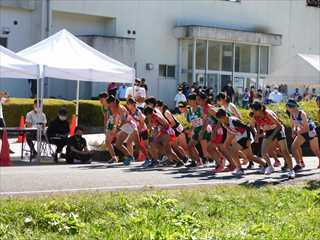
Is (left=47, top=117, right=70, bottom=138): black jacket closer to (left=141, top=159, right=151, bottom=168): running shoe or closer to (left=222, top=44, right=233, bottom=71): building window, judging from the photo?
(left=141, top=159, right=151, bottom=168): running shoe

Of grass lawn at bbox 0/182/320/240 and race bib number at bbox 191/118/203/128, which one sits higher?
race bib number at bbox 191/118/203/128

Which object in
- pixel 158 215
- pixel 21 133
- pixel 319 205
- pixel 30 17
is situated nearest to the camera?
pixel 158 215

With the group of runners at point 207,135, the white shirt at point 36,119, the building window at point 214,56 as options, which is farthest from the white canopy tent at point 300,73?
the white shirt at point 36,119

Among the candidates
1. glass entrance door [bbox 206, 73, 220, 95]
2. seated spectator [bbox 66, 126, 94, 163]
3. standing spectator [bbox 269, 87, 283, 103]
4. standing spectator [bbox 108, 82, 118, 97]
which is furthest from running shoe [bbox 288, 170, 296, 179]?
glass entrance door [bbox 206, 73, 220, 95]

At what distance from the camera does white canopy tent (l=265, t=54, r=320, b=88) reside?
29.9 metres

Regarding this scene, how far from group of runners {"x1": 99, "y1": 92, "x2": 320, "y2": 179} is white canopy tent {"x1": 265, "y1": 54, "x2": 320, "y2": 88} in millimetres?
12828

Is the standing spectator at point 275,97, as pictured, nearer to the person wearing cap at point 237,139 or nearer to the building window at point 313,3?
the building window at point 313,3

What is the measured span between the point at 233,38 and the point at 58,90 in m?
11.2

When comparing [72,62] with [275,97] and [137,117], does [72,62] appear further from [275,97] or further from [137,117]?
[275,97]

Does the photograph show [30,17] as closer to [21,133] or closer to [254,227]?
[21,133]

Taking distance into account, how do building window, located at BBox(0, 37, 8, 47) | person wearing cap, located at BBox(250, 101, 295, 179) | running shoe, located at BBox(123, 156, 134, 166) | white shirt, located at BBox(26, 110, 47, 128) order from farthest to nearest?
1. building window, located at BBox(0, 37, 8, 47)
2. white shirt, located at BBox(26, 110, 47, 128)
3. running shoe, located at BBox(123, 156, 134, 166)
4. person wearing cap, located at BBox(250, 101, 295, 179)

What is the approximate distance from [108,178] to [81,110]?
14303 mm

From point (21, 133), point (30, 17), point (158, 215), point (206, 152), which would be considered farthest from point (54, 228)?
point (30, 17)

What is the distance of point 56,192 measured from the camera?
11.6 m
